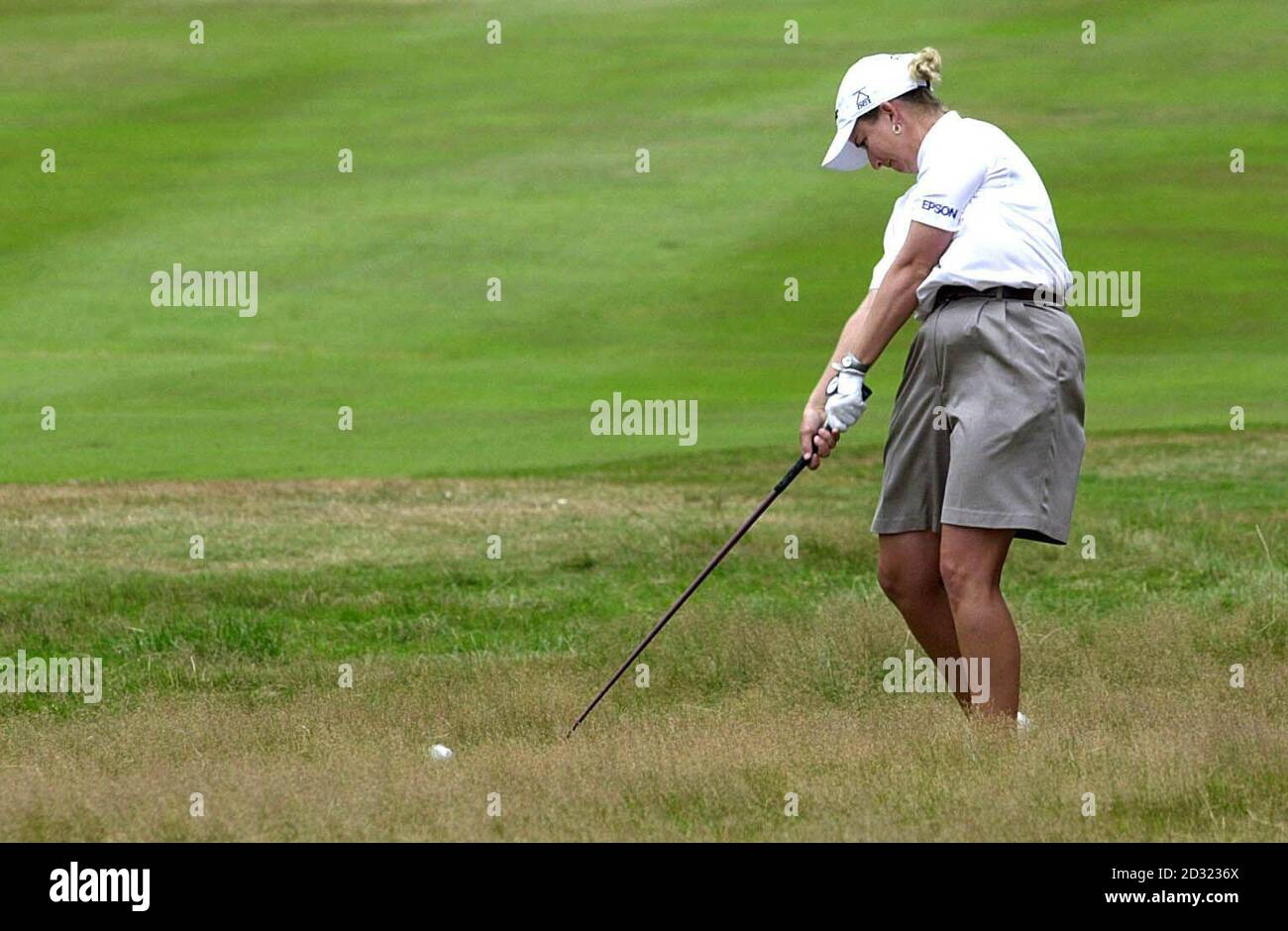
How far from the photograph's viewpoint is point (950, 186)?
555cm

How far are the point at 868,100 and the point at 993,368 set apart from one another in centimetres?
89

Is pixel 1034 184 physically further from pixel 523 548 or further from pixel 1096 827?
pixel 523 548

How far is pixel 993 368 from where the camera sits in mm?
5582

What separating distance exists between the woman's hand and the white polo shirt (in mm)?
538

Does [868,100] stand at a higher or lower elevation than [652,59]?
lower

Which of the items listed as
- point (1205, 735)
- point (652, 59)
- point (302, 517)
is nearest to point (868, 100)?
point (1205, 735)
